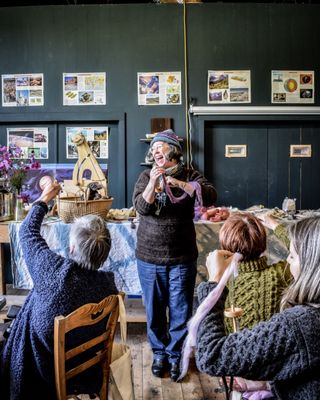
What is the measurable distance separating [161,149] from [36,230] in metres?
0.99

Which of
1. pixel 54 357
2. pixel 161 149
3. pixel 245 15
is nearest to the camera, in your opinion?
pixel 54 357

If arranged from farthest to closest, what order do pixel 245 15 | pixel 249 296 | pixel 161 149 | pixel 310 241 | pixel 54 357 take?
pixel 245 15
pixel 161 149
pixel 249 296
pixel 54 357
pixel 310 241

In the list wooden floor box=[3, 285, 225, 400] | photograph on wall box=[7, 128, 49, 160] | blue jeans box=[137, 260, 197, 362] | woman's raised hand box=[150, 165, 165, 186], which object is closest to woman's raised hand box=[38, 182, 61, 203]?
woman's raised hand box=[150, 165, 165, 186]

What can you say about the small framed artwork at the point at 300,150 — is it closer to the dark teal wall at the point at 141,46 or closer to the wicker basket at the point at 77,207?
the dark teal wall at the point at 141,46

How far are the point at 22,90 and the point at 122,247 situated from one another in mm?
2609

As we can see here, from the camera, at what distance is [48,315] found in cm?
146

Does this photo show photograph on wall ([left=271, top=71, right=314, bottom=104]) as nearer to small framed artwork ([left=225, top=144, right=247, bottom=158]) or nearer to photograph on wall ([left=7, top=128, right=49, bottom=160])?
small framed artwork ([left=225, top=144, right=247, bottom=158])

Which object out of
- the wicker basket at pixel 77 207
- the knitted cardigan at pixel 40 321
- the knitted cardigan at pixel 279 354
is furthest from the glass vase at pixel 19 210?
the knitted cardigan at pixel 279 354

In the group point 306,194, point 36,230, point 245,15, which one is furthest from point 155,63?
point 36,230

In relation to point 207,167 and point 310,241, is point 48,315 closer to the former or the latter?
point 310,241

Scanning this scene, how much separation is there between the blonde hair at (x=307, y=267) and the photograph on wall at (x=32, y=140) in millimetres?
4025

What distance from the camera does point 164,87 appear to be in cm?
450

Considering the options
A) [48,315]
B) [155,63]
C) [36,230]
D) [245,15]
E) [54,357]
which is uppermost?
[245,15]

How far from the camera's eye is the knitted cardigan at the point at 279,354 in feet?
2.96
